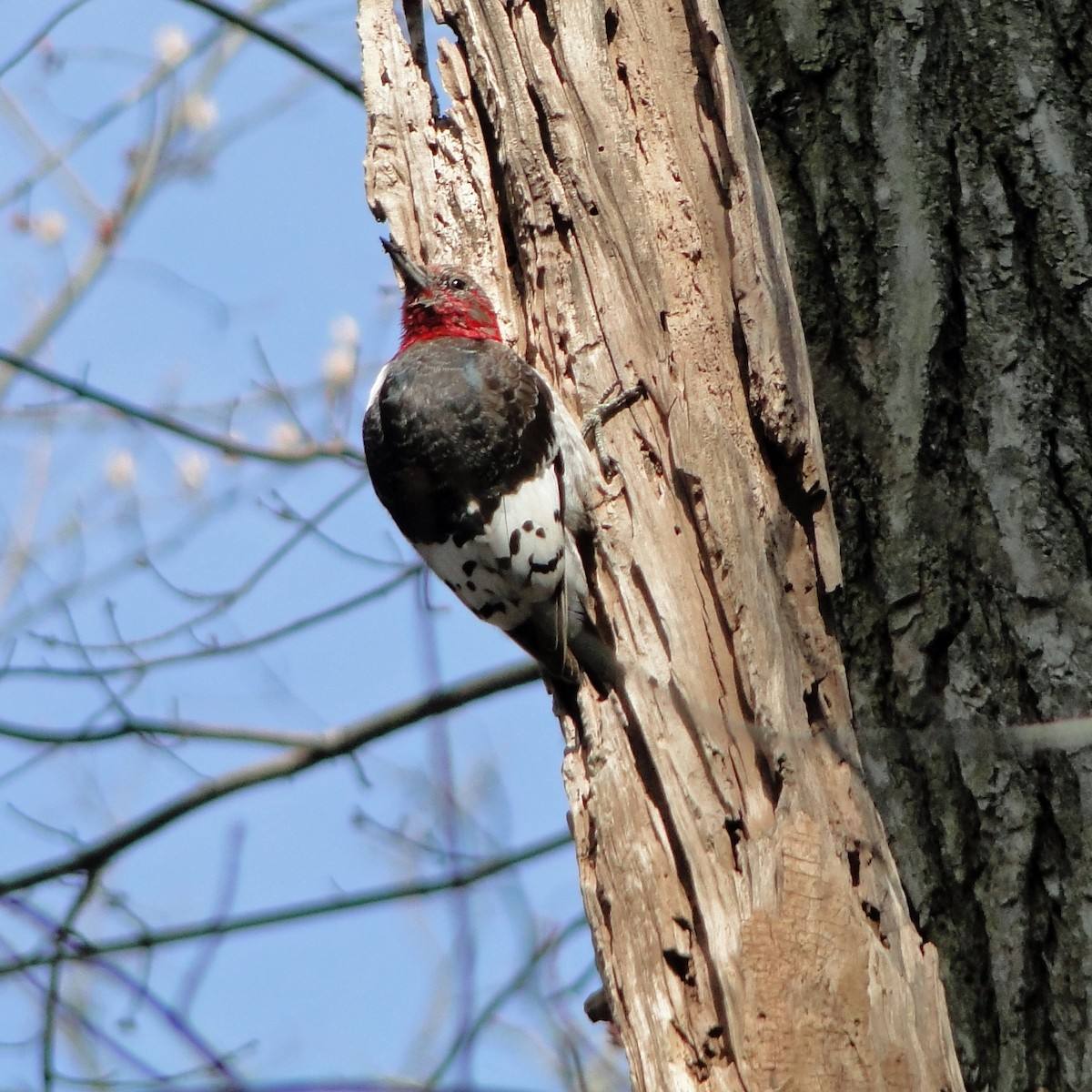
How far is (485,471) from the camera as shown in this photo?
3371 mm

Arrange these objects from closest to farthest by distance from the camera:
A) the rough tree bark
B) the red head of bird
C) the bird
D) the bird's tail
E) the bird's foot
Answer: the rough tree bark < the bird's tail < the bird's foot < the bird < the red head of bird

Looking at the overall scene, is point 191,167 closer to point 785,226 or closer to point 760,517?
point 785,226

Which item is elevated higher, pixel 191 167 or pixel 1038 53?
pixel 191 167

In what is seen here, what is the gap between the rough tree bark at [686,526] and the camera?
214cm

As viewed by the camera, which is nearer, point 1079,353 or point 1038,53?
point 1079,353

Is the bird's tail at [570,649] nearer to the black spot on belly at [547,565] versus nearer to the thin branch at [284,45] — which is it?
the black spot on belly at [547,565]

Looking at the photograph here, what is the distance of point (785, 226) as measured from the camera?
9.59 feet

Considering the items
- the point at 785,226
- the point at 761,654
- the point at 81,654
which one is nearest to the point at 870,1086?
the point at 761,654

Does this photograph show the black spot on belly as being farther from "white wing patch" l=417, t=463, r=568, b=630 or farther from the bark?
the bark

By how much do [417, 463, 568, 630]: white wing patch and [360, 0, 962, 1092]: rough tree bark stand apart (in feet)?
0.91

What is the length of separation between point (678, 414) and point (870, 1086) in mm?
1275

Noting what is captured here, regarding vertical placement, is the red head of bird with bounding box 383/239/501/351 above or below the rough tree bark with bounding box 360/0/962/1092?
above

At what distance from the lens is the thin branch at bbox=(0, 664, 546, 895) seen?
155 inches

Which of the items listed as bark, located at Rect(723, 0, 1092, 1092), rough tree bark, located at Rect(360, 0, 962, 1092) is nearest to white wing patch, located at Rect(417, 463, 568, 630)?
rough tree bark, located at Rect(360, 0, 962, 1092)
